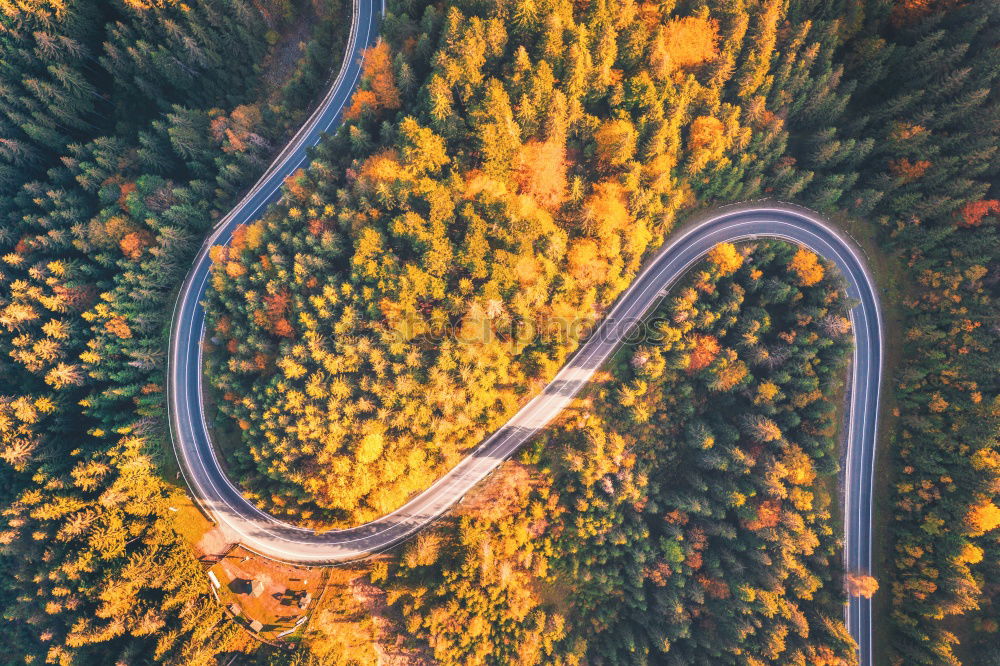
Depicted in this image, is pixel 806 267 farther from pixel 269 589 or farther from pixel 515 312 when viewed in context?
pixel 269 589

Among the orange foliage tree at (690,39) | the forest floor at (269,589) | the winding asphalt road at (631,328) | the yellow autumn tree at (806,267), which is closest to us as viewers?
the orange foliage tree at (690,39)

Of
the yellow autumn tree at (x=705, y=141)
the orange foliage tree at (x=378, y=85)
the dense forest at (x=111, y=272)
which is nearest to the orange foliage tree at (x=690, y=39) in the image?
the yellow autumn tree at (x=705, y=141)

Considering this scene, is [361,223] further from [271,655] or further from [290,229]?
[271,655]

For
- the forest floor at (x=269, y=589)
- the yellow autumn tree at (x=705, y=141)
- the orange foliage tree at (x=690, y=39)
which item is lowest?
the forest floor at (x=269, y=589)

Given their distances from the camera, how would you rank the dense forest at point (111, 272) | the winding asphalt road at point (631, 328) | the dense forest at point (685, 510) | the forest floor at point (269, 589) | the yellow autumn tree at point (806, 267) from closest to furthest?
the dense forest at point (111, 272) < the forest floor at point (269, 589) < the yellow autumn tree at point (806, 267) < the dense forest at point (685, 510) < the winding asphalt road at point (631, 328)

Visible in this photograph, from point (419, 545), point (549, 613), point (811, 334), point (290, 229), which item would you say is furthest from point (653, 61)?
point (549, 613)

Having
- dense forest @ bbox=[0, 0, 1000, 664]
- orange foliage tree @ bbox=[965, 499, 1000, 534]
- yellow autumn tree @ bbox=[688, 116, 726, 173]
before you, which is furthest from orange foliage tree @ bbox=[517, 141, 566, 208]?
orange foliage tree @ bbox=[965, 499, 1000, 534]

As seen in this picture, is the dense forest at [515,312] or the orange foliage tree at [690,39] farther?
the dense forest at [515,312]

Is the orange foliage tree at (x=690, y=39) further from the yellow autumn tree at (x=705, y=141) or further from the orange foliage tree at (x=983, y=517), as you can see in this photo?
the orange foliage tree at (x=983, y=517)

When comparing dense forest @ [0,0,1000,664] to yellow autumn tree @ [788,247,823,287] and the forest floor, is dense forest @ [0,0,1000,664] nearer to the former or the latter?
yellow autumn tree @ [788,247,823,287]
